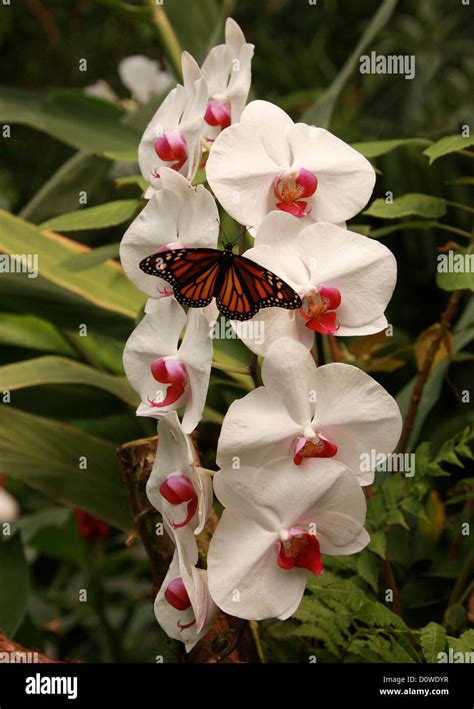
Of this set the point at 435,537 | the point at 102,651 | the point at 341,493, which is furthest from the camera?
the point at 102,651

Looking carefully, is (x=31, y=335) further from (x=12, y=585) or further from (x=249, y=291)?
(x=249, y=291)

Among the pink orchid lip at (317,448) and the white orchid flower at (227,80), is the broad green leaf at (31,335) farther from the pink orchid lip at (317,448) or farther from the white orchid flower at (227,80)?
the pink orchid lip at (317,448)

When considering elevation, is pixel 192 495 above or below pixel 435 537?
above

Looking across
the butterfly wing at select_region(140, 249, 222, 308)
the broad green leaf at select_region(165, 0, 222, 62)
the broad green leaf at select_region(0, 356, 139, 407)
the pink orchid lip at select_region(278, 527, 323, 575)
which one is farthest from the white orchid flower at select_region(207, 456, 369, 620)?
the broad green leaf at select_region(165, 0, 222, 62)

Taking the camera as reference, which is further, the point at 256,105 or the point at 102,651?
the point at 102,651

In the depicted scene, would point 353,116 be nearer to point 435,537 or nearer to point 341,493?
point 435,537

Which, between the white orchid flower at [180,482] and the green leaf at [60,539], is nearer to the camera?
the white orchid flower at [180,482]

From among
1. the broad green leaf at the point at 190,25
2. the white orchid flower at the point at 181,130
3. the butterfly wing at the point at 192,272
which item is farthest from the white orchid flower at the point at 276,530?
the broad green leaf at the point at 190,25

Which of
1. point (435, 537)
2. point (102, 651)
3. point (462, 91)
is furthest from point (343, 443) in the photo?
point (462, 91)
